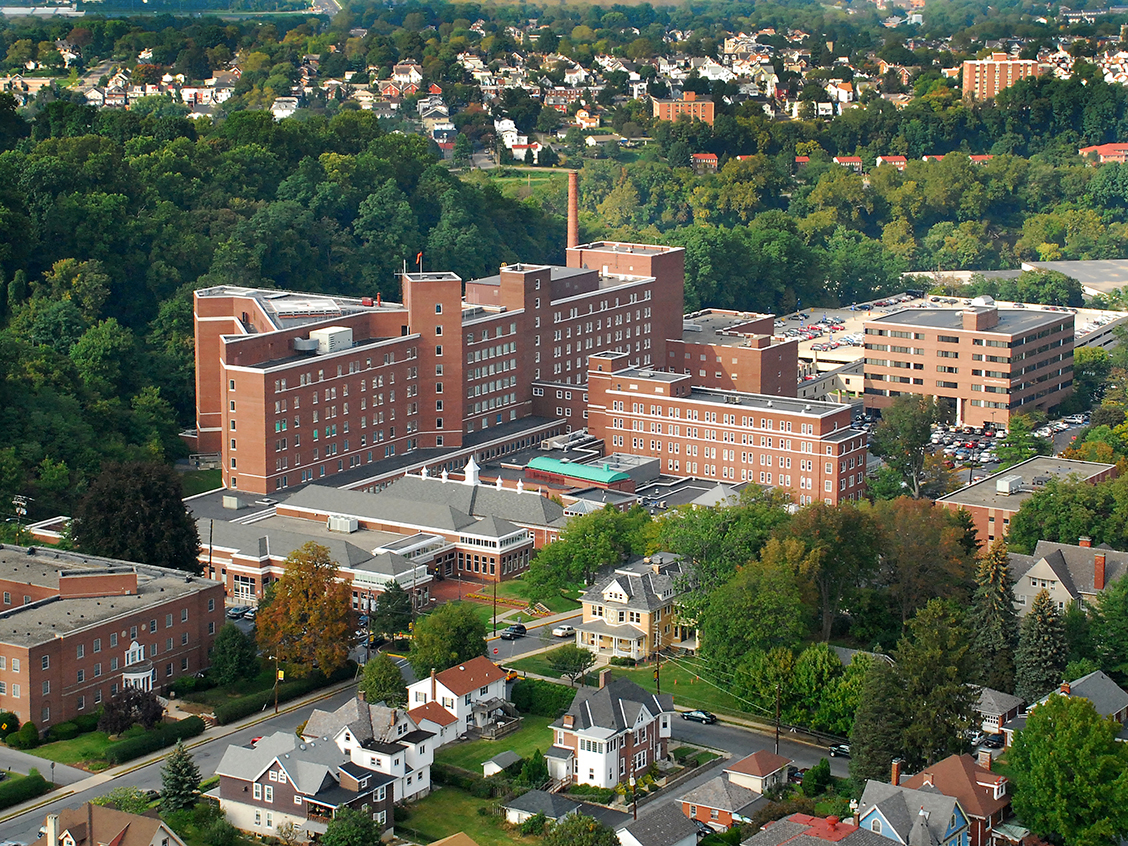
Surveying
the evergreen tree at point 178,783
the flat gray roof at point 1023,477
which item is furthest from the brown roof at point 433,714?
the flat gray roof at point 1023,477

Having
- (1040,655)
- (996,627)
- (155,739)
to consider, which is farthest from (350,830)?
(1040,655)

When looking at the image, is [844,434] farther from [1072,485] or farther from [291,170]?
[291,170]

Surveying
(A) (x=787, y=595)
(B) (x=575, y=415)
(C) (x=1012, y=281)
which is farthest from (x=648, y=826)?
(C) (x=1012, y=281)

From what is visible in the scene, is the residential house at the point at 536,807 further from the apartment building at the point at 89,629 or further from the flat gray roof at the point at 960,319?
the flat gray roof at the point at 960,319

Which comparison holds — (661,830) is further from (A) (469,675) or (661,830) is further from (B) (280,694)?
(B) (280,694)

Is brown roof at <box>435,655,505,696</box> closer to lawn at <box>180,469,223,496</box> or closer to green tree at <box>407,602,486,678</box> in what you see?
green tree at <box>407,602,486,678</box>

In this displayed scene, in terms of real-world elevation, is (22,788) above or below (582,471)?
below
